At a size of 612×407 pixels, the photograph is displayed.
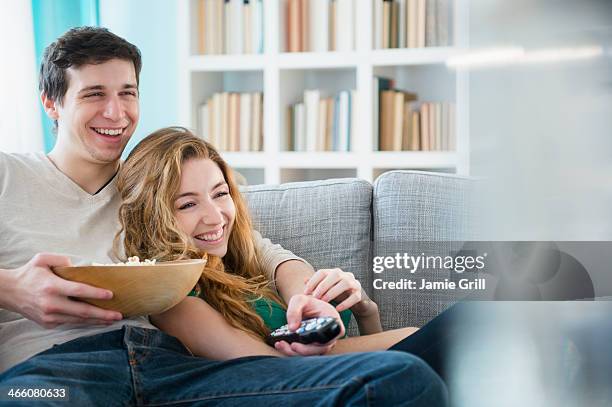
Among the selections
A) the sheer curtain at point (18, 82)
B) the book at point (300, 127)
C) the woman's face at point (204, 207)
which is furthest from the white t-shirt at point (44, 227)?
the book at point (300, 127)

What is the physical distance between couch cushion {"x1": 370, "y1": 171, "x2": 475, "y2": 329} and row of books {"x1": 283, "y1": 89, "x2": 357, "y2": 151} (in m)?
1.23

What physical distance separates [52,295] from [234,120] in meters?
1.92

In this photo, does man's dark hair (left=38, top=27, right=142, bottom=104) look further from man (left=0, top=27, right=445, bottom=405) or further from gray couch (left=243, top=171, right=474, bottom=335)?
gray couch (left=243, top=171, right=474, bottom=335)

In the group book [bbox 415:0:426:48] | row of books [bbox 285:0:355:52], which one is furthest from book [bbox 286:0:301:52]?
book [bbox 415:0:426:48]

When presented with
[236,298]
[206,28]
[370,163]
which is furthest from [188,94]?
[236,298]

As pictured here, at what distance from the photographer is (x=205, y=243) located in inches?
46.9

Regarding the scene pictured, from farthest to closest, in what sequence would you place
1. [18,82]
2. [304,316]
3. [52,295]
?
[18,82] < [304,316] < [52,295]

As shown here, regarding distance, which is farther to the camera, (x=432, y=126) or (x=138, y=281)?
(x=432, y=126)

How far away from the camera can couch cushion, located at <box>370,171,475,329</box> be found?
1335 mm

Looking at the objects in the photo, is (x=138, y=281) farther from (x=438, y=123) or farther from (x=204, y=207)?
(x=438, y=123)

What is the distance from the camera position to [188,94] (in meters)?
2.74

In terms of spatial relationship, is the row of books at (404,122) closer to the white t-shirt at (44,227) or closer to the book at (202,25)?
the book at (202,25)

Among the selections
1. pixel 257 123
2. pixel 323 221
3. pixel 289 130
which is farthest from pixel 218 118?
pixel 323 221

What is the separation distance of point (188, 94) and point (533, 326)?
257 cm
